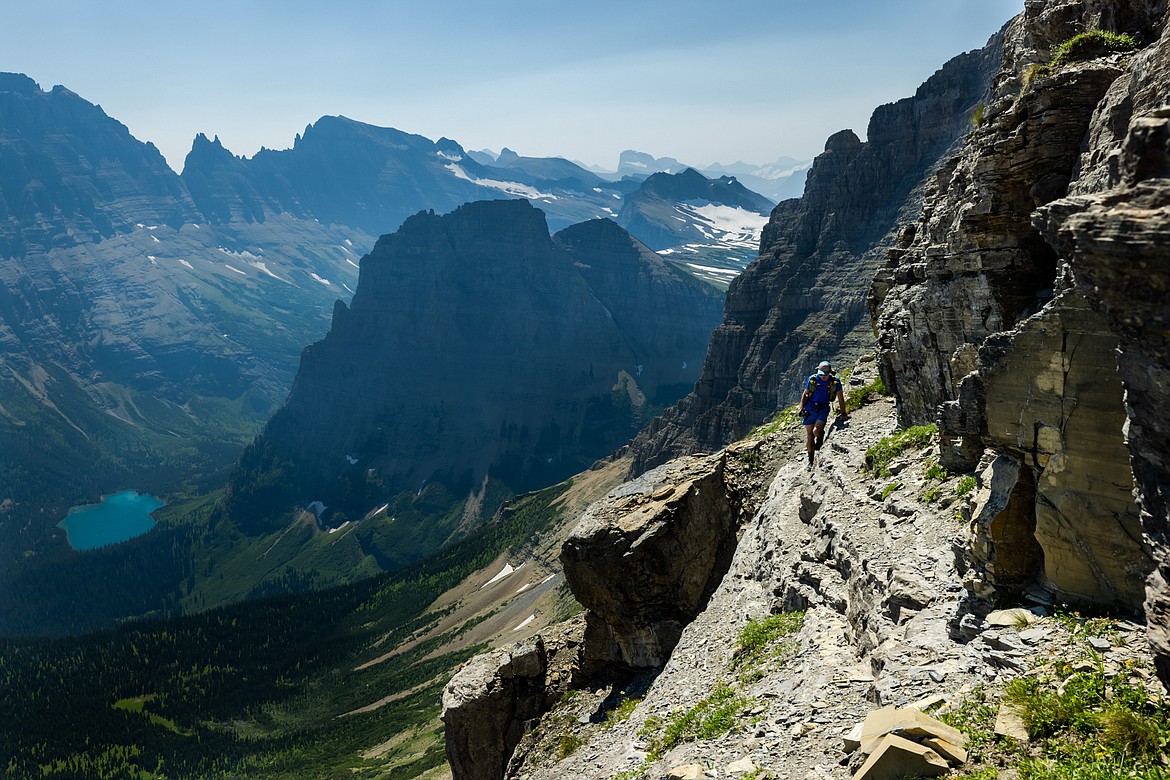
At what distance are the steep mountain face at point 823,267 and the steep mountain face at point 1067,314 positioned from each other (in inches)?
5043

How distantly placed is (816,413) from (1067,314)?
1603cm

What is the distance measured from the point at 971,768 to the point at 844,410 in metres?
21.1

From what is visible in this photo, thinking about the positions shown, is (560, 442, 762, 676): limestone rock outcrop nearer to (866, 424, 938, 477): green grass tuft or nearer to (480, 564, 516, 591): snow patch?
(866, 424, 938, 477): green grass tuft

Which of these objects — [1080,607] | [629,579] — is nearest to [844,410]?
[629,579]

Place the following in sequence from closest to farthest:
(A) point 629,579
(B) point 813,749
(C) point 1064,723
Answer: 1. (C) point 1064,723
2. (B) point 813,749
3. (A) point 629,579

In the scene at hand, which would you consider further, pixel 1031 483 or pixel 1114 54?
pixel 1114 54

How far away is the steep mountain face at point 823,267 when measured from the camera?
488ft

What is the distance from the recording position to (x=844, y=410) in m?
29.5

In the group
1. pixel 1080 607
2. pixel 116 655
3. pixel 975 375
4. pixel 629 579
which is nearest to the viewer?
pixel 1080 607

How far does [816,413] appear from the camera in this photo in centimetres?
2777

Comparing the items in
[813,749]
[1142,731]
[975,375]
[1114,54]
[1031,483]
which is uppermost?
[1114,54]

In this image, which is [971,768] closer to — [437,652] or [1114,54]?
[1114,54]

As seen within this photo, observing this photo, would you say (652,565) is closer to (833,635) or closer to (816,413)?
(816,413)

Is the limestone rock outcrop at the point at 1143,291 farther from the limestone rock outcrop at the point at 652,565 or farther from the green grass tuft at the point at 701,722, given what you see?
the limestone rock outcrop at the point at 652,565
